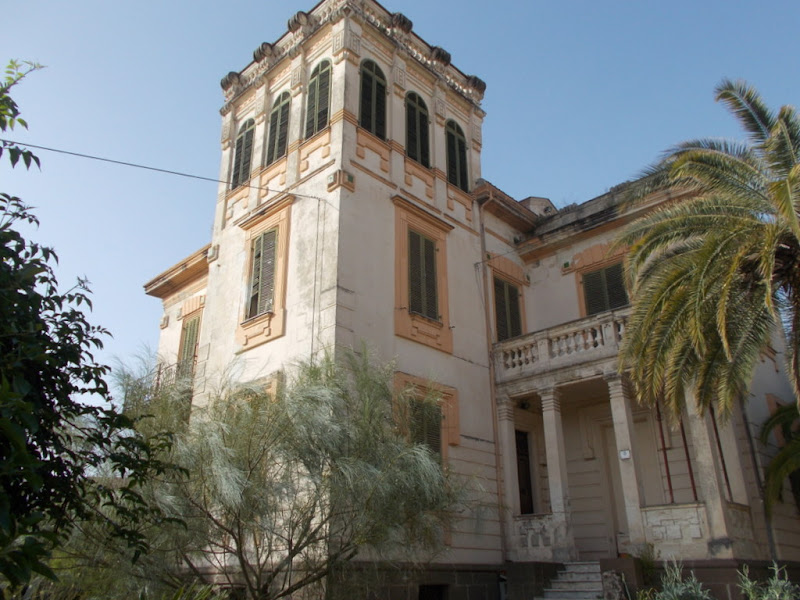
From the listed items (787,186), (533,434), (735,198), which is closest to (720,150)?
(735,198)

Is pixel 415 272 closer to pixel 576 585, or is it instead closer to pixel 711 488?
pixel 576 585

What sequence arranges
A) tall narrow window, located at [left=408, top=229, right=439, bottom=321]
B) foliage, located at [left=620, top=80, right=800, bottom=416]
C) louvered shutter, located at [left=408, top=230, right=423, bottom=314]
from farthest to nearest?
tall narrow window, located at [left=408, top=229, right=439, bottom=321], louvered shutter, located at [left=408, top=230, right=423, bottom=314], foliage, located at [left=620, top=80, right=800, bottom=416]

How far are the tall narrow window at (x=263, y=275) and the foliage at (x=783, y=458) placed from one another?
10350 mm

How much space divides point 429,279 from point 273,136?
5.65 metres

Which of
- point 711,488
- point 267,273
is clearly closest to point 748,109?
point 711,488

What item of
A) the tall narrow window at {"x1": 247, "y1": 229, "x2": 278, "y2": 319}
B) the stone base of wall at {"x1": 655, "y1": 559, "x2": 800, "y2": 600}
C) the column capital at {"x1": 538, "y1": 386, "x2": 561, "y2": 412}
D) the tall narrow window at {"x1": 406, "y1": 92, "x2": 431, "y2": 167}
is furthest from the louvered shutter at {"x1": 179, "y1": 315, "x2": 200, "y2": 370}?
the stone base of wall at {"x1": 655, "y1": 559, "x2": 800, "y2": 600}

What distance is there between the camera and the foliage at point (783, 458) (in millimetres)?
12719

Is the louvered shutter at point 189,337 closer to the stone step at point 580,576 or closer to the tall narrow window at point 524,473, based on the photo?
the tall narrow window at point 524,473

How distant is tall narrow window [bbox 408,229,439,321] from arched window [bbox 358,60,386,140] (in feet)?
8.61

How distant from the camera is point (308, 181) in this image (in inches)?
586

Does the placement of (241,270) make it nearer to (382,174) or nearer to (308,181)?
(308,181)

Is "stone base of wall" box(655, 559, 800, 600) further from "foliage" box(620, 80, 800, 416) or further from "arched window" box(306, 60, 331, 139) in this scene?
"arched window" box(306, 60, 331, 139)

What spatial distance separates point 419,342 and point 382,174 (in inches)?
154

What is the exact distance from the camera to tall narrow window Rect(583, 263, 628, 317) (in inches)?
623
